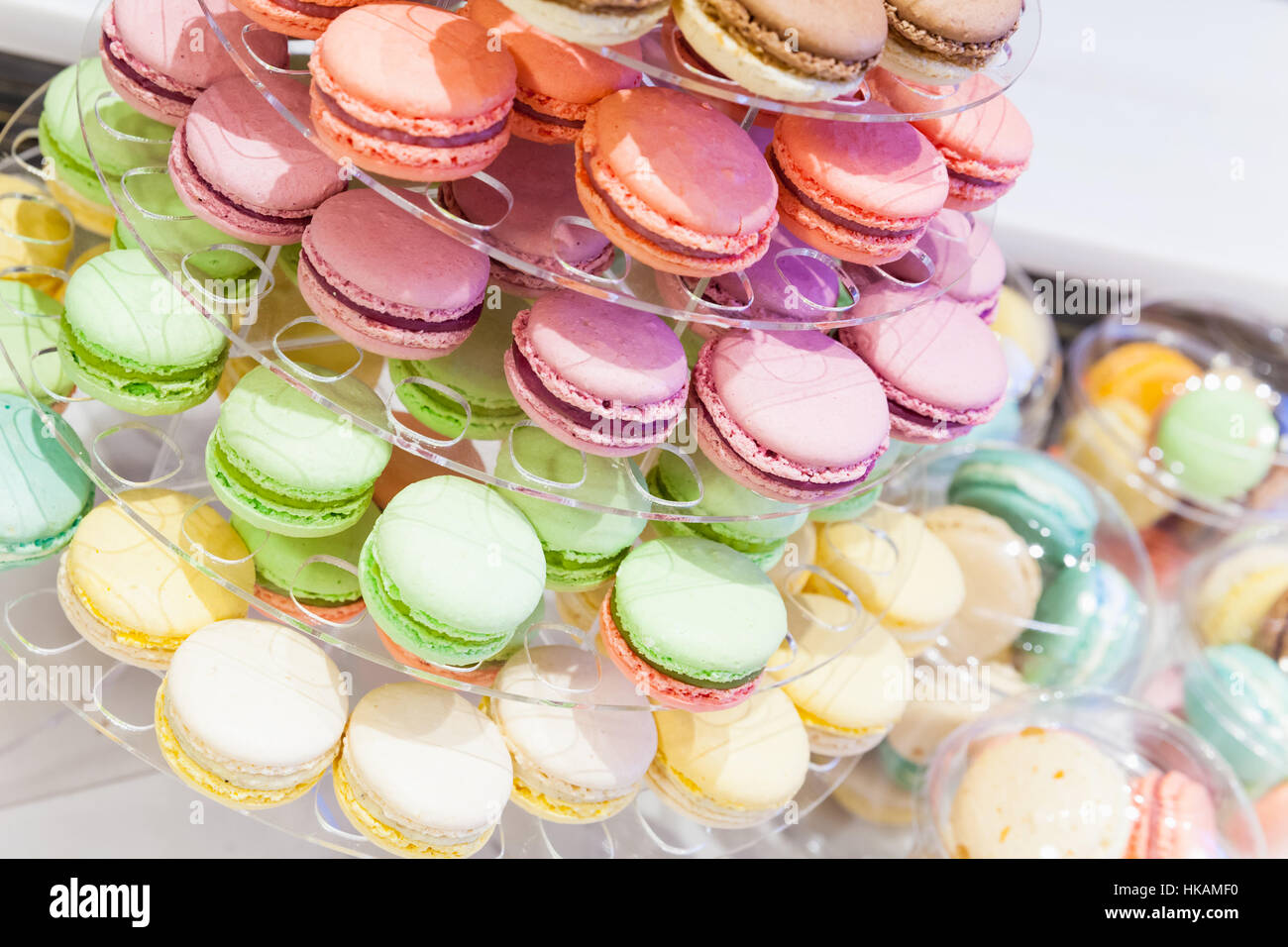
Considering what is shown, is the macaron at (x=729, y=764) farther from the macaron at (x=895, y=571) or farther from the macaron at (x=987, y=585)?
the macaron at (x=987, y=585)

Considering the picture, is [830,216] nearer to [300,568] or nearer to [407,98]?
[407,98]

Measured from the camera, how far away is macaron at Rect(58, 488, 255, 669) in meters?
1.29

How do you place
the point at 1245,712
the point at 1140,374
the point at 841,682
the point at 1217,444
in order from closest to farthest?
the point at 841,682, the point at 1245,712, the point at 1217,444, the point at 1140,374

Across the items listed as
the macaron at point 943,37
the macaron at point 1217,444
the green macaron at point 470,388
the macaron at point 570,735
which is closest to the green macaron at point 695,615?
the macaron at point 570,735

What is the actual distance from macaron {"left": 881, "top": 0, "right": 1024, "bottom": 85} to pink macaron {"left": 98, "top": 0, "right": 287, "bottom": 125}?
0.64 metres

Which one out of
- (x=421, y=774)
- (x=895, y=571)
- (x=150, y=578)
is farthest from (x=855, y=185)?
(x=150, y=578)

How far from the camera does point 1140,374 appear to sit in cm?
220

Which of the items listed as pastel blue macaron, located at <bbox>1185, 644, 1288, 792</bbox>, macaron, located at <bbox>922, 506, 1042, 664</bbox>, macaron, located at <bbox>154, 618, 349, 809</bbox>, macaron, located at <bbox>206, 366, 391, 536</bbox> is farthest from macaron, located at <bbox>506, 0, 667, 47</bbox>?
pastel blue macaron, located at <bbox>1185, 644, 1288, 792</bbox>

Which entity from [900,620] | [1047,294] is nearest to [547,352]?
[900,620]

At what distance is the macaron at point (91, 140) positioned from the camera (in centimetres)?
131

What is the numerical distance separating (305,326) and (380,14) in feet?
1.61

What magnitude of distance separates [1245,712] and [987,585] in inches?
18.3

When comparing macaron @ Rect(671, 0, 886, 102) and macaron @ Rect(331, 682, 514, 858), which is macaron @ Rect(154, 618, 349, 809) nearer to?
macaron @ Rect(331, 682, 514, 858)

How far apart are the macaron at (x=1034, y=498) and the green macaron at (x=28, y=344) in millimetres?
1415
